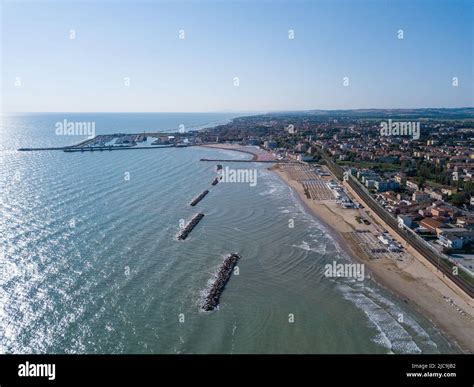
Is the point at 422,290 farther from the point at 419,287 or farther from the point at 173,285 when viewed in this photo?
the point at 173,285

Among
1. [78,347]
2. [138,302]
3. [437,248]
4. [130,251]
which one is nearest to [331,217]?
[437,248]

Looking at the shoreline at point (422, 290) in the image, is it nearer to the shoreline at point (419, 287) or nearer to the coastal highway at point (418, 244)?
the shoreline at point (419, 287)

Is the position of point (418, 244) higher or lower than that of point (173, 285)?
higher

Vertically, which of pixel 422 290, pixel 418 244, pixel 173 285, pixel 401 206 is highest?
pixel 401 206

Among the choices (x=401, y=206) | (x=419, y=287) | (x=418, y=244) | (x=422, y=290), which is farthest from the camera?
(x=401, y=206)

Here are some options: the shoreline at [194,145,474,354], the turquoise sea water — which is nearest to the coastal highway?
the shoreline at [194,145,474,354]

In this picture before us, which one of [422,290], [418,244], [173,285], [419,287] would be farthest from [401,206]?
[173,285]
